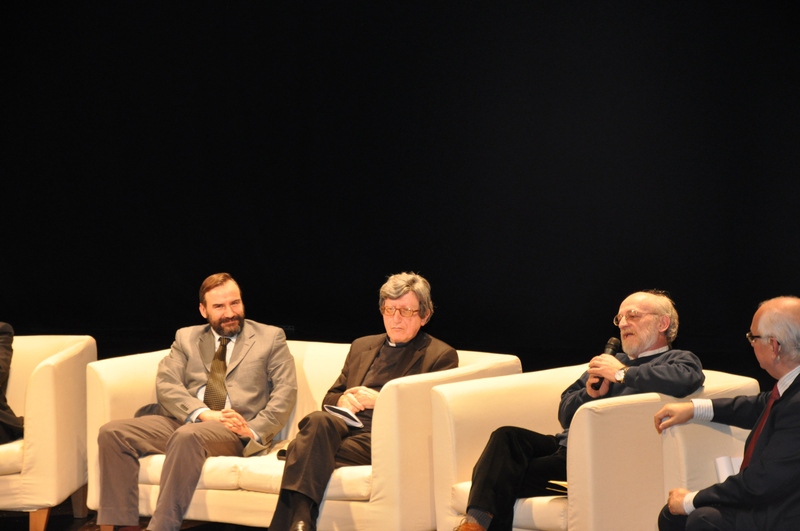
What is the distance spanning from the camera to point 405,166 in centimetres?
728

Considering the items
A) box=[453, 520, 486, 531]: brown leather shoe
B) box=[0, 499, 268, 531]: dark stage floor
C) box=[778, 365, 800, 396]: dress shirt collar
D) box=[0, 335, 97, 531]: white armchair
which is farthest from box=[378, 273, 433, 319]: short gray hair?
box=[778, 365, 800, 396]: dress shirt collar

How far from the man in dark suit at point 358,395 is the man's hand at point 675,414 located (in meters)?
1.13

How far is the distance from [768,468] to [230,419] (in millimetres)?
2200

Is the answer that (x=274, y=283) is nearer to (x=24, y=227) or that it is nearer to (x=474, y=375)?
(x=24, y=227)

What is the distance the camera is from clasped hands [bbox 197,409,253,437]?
12.6ft

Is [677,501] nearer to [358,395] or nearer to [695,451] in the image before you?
[695,451]

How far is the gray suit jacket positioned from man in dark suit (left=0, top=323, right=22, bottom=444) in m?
0.66

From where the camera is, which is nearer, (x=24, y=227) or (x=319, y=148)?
(x=319, y=148)

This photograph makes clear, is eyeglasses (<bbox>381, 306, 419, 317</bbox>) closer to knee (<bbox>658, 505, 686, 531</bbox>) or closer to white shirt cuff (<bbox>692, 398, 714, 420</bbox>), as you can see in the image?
white shirt cuff (<bbox>692, 398, 714, 420</bbox>)

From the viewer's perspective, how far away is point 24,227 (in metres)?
8.09

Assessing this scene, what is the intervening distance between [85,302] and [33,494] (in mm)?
4356

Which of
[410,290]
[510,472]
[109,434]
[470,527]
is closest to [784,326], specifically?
[510,472]

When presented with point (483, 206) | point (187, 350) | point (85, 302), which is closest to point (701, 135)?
point (483, 206)

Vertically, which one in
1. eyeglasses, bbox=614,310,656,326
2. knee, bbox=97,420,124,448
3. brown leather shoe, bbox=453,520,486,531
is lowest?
brown leather shoe, bbox=453,520,486,531
